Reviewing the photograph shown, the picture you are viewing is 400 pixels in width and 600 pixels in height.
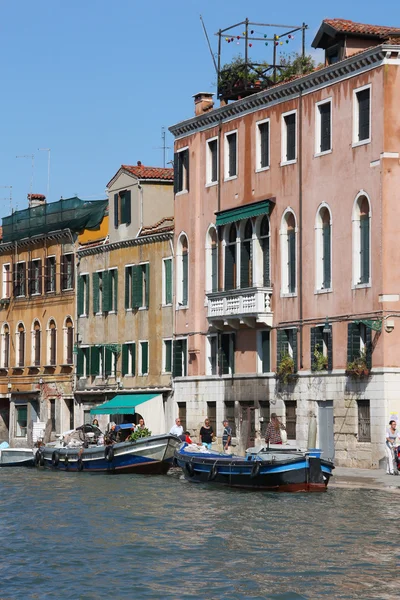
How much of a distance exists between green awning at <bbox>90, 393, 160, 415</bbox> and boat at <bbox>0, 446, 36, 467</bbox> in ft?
9.42

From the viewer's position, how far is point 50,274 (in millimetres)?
65188

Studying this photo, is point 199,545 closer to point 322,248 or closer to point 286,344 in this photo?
point 322,248

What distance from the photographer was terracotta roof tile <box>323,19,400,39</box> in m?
44.2

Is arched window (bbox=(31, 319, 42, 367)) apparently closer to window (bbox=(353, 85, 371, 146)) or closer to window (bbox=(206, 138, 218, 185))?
window (bbox=(206, 138, 218, 185))

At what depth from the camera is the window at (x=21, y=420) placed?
66.9 m

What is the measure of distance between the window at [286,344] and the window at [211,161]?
711cm

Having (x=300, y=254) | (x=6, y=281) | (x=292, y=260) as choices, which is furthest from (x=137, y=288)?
(x=6, y=281)

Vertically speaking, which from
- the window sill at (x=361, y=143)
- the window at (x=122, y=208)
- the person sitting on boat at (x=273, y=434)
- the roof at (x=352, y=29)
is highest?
the roof at (x=352, y=29)

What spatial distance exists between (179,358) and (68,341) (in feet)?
35.1

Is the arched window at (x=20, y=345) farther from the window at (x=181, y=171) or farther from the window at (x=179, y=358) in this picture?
the window at (x=181, y=171)

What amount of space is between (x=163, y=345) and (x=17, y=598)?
109 ft

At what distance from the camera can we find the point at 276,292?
156 feet

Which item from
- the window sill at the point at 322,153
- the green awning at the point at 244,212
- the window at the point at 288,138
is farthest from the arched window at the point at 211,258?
the window sill at the point at 322,153

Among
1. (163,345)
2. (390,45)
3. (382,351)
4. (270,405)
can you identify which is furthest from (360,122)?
(163,345)
